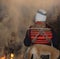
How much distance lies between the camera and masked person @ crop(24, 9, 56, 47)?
176cm

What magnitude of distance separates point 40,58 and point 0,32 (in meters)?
0.40

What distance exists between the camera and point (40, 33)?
1764 mm

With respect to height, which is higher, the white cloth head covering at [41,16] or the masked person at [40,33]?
the white cloth head covering at [41,16]

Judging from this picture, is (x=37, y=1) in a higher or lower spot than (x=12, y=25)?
higher

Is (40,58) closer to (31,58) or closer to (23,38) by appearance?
(31,58)

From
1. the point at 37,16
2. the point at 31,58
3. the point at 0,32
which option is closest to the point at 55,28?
the point at 37,16

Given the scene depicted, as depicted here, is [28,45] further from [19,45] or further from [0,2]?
[0,2]

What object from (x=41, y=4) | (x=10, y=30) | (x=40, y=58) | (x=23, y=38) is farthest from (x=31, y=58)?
(x=41, y=4)

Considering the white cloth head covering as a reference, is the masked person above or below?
below

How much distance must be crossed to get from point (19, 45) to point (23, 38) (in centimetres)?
7

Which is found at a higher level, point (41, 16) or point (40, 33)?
point (41, 16)

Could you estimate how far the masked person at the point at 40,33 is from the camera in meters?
1.76

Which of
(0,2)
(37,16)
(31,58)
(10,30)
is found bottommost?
(31,58)

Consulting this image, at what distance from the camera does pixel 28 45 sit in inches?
69.0
